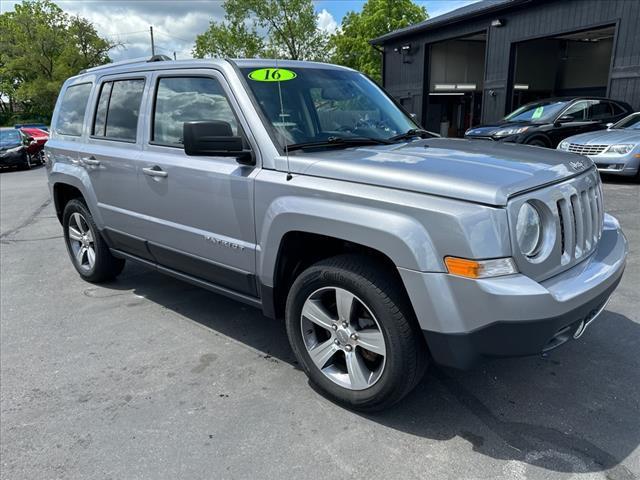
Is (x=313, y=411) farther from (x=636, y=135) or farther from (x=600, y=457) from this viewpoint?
(x=636, y=135)

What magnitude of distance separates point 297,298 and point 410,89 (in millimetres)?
22364

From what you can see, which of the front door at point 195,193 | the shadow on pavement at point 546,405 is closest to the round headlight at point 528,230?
the shadow on pavement at point 546,405

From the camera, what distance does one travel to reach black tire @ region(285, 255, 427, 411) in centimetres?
253

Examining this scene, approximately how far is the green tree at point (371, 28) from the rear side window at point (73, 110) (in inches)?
1399

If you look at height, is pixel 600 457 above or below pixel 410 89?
below

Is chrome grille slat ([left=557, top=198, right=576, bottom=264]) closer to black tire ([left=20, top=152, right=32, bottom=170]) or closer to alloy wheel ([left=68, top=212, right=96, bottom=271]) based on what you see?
alloy wheel ([left=68, top=212, right=96, bottom=271])

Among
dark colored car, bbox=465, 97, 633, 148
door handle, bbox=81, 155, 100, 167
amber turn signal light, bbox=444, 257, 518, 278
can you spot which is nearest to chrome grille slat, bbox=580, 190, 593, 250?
amber turn signal light, bbox=444, 257, 518, 278

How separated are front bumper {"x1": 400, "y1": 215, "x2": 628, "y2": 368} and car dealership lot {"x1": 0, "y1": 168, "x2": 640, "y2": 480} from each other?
1.74 ft

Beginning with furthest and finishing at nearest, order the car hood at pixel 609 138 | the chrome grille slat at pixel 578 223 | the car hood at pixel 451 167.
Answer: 1. the car hood at pixel 609 138
2. the chrome grille slat at pixel 578 223
3. the car hood at pixel 451 167

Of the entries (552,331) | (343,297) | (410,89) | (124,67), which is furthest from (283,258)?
(410,89)

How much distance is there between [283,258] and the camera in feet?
9.99

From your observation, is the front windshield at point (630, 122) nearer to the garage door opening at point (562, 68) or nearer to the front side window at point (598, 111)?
the front side window at point (598, 111)

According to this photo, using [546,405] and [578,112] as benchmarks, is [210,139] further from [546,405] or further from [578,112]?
[578,112]

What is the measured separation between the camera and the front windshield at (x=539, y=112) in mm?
12125
